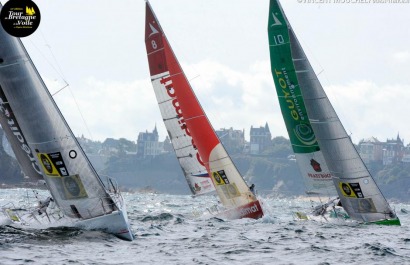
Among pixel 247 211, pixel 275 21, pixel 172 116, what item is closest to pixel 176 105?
pixel 172 116

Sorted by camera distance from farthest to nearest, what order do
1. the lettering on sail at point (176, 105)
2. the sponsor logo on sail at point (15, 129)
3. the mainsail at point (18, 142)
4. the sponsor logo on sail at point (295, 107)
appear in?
the lettering on sail at point (176, 105), the sponsor logo on sail at point (295, 107), the mainsail at point (18, 142), the sponsor logo on sail at point (15, 129)

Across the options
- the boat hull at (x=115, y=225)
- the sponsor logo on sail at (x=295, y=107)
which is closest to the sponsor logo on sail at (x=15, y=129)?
the boat hull at (x=115, y=225)

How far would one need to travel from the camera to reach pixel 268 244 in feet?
60.1

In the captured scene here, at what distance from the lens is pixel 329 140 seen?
24375mm

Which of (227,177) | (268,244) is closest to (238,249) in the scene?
(268,244)

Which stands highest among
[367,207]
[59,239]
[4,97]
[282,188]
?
[4,97]

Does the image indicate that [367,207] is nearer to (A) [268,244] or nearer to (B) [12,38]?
(A) [268,244]

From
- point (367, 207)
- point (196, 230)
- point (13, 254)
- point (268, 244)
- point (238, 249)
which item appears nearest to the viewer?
point (13, 254)

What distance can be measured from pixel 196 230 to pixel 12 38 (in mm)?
7383

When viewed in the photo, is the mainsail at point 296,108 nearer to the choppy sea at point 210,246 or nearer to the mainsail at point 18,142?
the choppy sea at point 210,246
